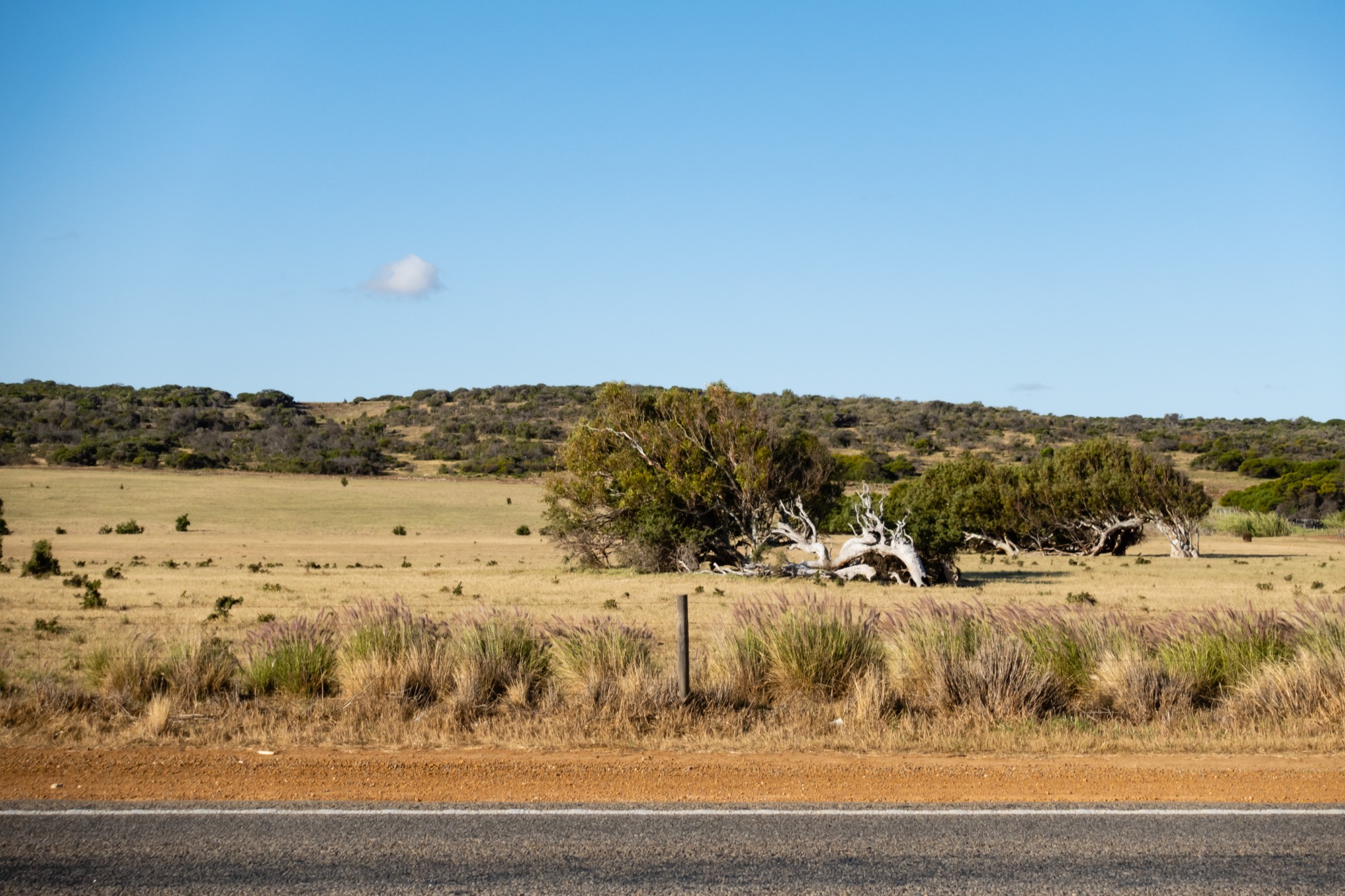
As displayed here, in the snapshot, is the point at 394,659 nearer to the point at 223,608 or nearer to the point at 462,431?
the point at 223,608

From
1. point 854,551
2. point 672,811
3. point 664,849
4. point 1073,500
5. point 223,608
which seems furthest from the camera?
point 1073,500

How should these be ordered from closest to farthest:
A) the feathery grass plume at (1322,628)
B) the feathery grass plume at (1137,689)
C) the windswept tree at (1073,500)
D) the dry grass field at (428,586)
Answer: the dry grass field at (428,586) < the feathery grass plume at (1137,689) < the feathery grass plume at (1322,628) < the windswept tree at (1073,500)

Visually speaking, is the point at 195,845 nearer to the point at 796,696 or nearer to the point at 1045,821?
the point at 1045,821

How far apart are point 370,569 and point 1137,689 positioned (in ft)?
101

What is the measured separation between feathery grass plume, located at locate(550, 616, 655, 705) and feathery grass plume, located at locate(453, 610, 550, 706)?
23 cm

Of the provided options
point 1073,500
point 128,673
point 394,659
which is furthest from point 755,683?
point 1073,500

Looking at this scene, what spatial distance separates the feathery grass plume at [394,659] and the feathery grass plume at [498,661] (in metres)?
0.22

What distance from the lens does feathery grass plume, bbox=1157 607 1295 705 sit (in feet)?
38.9

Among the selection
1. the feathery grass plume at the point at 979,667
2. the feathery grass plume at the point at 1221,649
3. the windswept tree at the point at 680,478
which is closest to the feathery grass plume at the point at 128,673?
the feathery grass plume at the point at 979,667

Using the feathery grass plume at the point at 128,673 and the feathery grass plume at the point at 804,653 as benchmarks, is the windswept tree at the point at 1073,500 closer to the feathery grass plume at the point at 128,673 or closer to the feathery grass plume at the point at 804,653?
the feathery grass plume at the point at 804,653

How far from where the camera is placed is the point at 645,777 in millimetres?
8734

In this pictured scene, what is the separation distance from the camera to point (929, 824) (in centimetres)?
730

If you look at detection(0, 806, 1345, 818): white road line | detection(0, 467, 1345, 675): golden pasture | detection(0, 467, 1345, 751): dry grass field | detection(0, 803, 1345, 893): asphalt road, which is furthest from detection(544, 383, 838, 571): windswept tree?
detection(0, 803, 1345, 893): asphalt road

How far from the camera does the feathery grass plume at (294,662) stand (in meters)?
12.1
